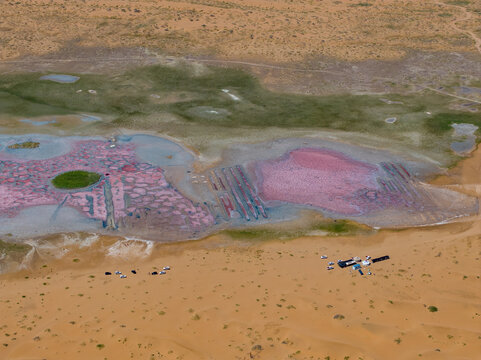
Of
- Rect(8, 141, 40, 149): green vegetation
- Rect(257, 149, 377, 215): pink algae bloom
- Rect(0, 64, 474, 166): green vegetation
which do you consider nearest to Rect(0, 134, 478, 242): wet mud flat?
Rect(257, 149, 377, 215): pink algae bloom

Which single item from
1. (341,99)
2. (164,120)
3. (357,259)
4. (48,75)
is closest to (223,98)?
(164,120)

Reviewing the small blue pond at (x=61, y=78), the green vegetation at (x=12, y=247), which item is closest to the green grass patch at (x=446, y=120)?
the green vegetation at (x=12, y=247)

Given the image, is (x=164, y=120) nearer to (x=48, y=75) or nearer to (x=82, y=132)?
(x=82, y=132)

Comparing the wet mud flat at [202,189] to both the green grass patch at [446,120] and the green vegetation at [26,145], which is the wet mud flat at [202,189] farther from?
the green grass patch at [446,120]

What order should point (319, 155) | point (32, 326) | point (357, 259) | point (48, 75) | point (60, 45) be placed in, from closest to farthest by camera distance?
point (32, 326), point (357, 259), point (319, 155), point (48, 75), point (60, 45)

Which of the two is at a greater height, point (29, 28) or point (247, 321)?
point (29, 28)

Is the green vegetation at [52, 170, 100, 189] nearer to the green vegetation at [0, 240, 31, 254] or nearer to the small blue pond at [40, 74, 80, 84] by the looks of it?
the green vegetation at [0, 240, 31, 254]

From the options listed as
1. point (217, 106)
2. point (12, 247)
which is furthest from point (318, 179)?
point (12, 247)
